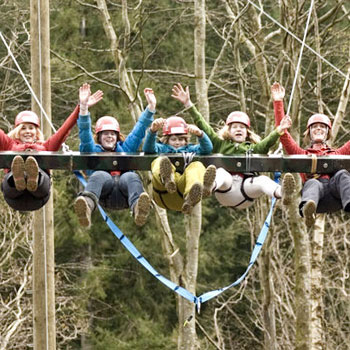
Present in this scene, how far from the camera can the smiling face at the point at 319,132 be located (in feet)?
34.4

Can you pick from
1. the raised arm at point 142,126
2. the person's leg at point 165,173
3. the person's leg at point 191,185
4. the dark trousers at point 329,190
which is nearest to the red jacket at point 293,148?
the dark trousers at point 329,190

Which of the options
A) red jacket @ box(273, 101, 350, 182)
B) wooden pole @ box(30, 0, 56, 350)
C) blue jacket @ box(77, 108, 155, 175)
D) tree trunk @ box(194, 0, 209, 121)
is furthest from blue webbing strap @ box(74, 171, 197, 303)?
tree trunk @ box(194, 0, 209, 121)

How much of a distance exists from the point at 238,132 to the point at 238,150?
0.50ft

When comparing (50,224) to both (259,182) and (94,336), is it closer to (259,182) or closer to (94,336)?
(259,182)

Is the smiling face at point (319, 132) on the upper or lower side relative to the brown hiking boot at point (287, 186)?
upper

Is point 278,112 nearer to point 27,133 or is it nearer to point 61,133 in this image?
point 61,133

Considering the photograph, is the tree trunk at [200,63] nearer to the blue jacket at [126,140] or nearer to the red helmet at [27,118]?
the blue jacket at [126,140]

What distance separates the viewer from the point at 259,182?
1014 centimetres

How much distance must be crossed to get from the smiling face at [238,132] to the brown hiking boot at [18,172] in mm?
1949

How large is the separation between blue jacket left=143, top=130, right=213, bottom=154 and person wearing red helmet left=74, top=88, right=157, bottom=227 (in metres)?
0.22

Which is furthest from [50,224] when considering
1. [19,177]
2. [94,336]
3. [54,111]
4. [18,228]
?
[94,336]

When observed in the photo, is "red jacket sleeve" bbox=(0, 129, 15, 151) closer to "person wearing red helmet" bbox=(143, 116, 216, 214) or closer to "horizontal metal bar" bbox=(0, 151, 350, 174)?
"horizontal metal bar" bbox=(0, 151, 350, 174)

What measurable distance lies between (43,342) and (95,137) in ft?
12.6

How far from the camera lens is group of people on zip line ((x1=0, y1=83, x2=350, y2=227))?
9.46 meters
